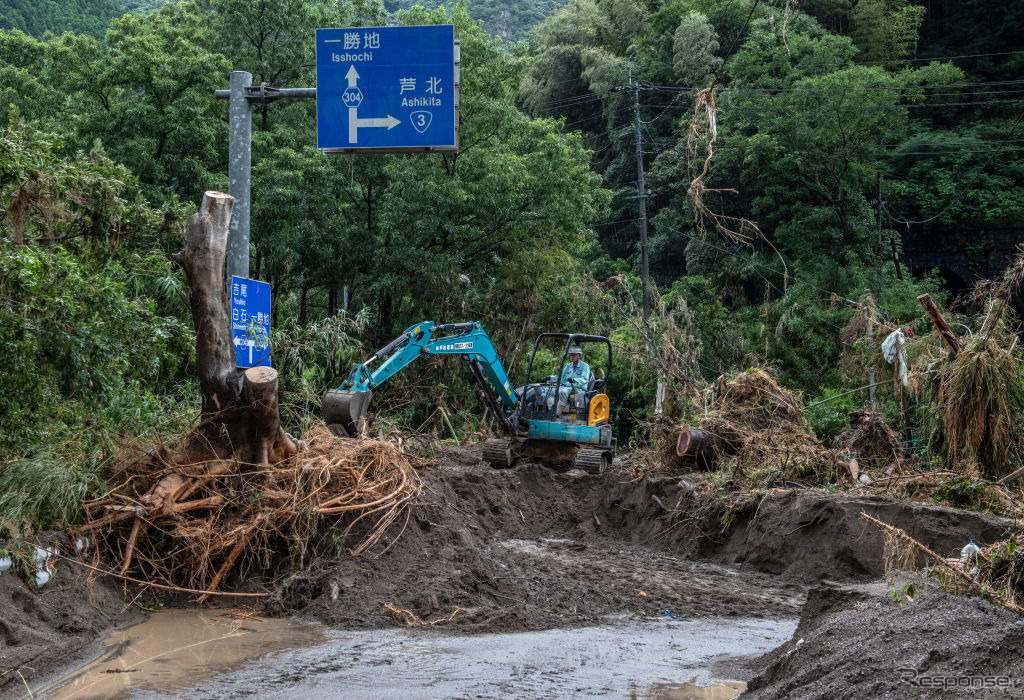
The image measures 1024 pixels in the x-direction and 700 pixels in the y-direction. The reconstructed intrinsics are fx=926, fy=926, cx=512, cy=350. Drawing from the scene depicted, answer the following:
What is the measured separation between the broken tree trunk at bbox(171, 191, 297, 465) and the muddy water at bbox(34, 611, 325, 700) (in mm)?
1701

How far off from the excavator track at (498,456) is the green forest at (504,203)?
84.7 inches

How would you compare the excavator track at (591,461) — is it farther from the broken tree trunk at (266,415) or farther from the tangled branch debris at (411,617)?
the tangled branch debris at (411,617)

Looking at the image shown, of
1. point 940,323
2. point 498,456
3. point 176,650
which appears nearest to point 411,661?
point 176,650

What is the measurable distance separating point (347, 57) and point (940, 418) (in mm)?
8925

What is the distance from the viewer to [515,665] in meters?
7.11

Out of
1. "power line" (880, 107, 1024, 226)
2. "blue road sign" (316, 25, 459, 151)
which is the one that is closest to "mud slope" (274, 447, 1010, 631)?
"blue road sign" (316, 25, 459, 151)

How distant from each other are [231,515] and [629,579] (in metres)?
4.30

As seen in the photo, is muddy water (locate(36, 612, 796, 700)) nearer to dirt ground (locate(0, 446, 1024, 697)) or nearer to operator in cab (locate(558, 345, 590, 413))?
dirt ground (locate(0, 446, 1024, 697))

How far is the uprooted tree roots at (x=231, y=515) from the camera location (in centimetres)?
888

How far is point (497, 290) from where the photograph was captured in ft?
79.1

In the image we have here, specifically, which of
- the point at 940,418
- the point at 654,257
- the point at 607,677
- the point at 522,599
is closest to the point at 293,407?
the point at 522,599

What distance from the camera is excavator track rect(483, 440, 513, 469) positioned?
623 inches

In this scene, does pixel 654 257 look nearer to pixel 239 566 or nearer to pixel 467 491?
pixel 467 491

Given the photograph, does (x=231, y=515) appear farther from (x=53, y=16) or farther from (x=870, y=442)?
(x=53, y=16)
